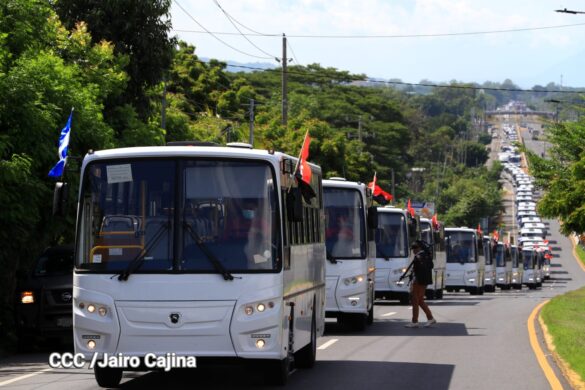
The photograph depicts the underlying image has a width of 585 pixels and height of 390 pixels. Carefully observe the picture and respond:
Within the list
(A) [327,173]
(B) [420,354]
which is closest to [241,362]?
(B) [420,354]

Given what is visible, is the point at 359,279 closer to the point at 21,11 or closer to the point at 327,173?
the point at 21,11

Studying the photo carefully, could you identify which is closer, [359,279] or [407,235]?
[359,279]

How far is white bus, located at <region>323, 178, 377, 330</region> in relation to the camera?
24141 millimetres

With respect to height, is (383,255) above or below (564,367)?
above

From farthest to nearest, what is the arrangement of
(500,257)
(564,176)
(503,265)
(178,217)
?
(503,265)
(500,257)
(564,176)
(178,217)

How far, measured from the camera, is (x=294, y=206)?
46.0 ft

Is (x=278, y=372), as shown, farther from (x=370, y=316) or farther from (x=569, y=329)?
(x=370, y=316)

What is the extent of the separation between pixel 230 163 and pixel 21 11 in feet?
36.3

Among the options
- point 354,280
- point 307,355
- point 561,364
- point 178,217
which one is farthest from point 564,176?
point 178,217

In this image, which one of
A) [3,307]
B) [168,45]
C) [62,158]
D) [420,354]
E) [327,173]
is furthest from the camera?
[327,173]

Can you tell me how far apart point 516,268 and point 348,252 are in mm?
53526

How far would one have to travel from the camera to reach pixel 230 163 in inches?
549

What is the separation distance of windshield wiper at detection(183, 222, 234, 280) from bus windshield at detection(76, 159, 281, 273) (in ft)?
0.03

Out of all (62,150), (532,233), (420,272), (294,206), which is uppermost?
(62,150)
